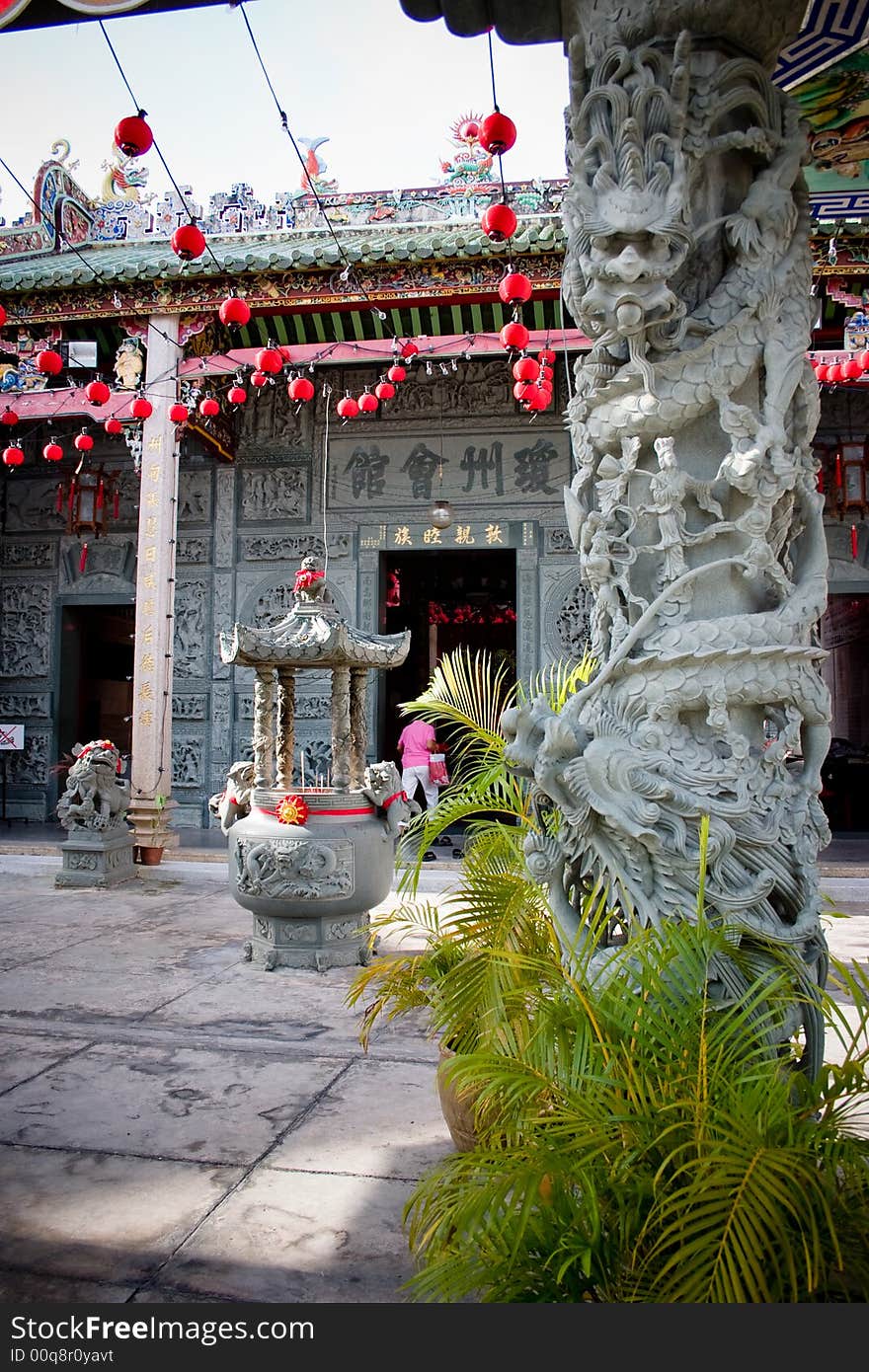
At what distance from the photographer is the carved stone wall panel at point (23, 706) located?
1229cm

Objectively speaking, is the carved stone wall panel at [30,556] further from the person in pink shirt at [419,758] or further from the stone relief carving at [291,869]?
the stone relief carving at [291,869]

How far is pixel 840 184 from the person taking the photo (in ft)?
17.3

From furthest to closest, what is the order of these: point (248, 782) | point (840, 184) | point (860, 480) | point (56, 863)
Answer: point (860, 480) → point (56, 863) → point (248, 782) → point (840, 184)

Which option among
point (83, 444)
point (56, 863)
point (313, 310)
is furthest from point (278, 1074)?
point (313, 310)

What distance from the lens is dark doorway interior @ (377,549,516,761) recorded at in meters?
14.8

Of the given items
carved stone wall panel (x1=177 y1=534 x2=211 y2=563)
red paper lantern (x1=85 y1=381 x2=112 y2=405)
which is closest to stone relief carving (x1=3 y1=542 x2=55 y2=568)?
carved stone wall panel (x1=177 y1=534 x2=211 y2=563)

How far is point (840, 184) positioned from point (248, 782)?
5020 mm

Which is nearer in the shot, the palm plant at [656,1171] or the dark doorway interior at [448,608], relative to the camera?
the palm plant at [656,1171]

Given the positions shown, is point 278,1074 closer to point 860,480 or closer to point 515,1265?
point 515,1265

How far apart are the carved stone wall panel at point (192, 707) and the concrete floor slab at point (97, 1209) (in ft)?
28.9

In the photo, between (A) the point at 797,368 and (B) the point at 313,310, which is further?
(B) the point at 313,310

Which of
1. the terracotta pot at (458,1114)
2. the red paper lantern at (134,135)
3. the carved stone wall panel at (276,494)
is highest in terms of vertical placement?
the red paper lantern at (134,135)

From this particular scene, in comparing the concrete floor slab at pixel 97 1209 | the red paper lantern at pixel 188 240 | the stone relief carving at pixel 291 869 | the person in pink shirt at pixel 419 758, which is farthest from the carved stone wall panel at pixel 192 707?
the concrete floor slab at pixel 97 1209

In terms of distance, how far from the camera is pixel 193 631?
1169 centimetres
